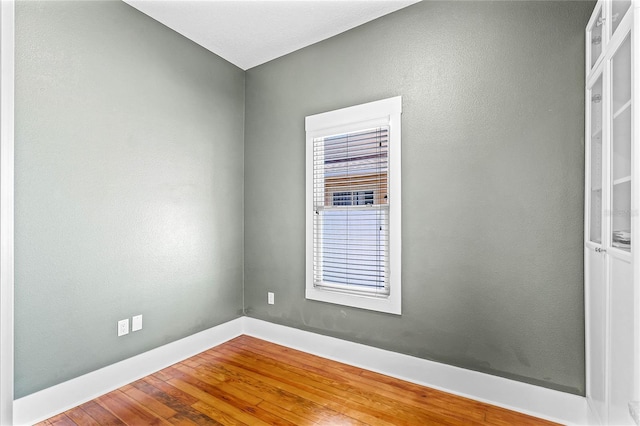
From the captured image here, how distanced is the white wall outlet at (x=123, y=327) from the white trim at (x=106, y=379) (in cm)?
20

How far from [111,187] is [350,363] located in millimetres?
2262

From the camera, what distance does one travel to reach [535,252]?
201 cm

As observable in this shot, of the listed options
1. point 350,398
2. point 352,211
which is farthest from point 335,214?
point 350,398

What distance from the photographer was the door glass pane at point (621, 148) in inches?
51.4

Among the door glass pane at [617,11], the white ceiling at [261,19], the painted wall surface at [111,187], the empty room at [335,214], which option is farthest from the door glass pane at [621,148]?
the painted wall surface at [111,187]

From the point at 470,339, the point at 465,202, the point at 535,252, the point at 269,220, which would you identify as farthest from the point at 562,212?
the point at 269,220

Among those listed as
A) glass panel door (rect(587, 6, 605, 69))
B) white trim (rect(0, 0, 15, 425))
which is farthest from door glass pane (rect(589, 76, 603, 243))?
white trim (rect(0, 0, 15, 425))

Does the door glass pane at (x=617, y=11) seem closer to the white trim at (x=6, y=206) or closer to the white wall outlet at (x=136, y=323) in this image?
the white trim at (x=6, y=206)

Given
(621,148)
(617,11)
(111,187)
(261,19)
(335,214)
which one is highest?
(261,19)

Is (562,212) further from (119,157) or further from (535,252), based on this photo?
(119,157)

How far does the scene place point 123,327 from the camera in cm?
236

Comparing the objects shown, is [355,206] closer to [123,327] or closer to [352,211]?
[352,211]

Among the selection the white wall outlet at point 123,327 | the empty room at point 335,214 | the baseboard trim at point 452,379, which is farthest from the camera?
the white wall outlet at point 123,327

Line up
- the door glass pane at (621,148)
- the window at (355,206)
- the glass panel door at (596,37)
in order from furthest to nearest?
the window at (355,206) < the glass panel door at (596,37) < the door glass pane at (621,148)
